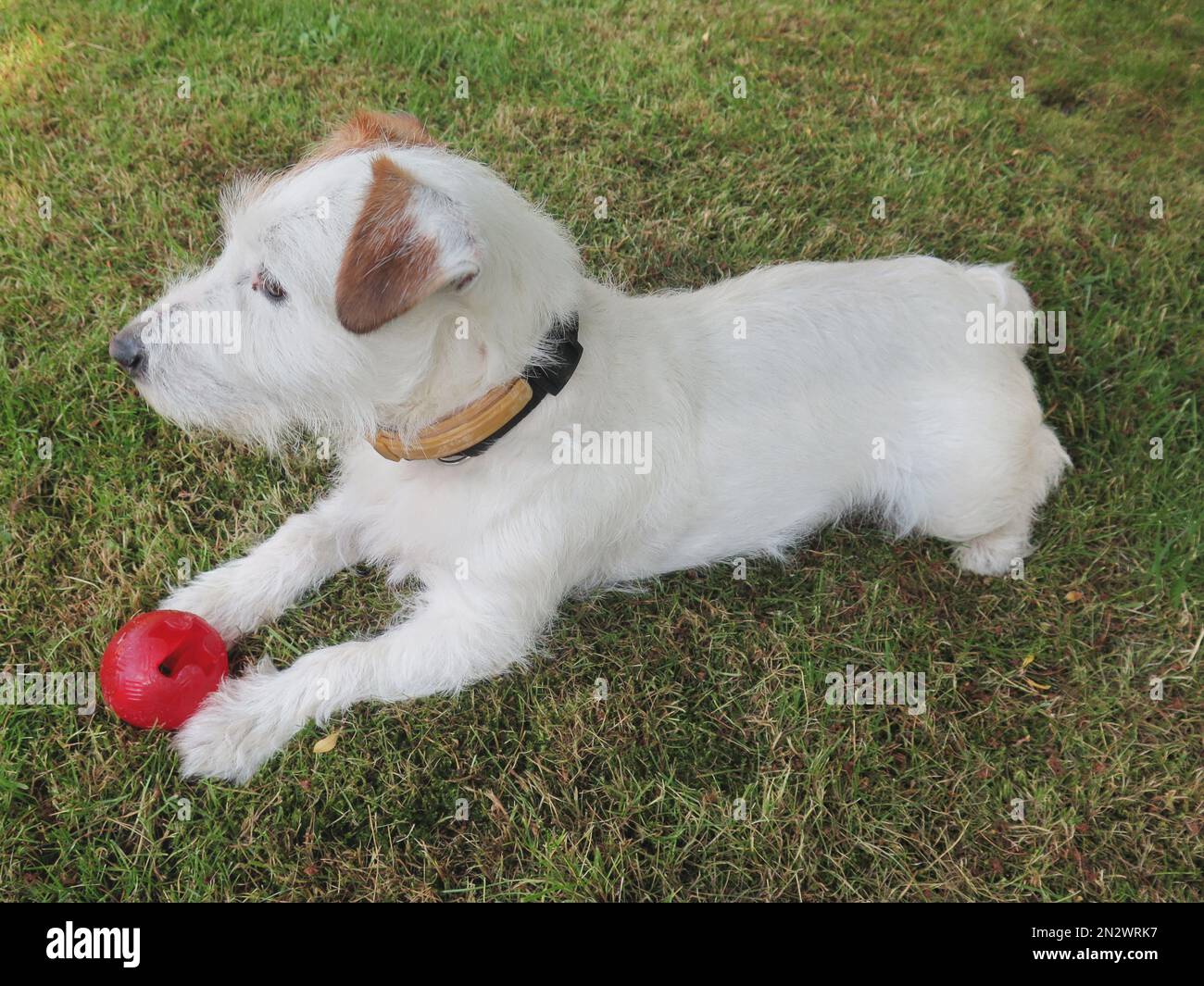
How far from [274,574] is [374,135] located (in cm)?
187

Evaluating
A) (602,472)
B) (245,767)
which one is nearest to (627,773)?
(602,472)

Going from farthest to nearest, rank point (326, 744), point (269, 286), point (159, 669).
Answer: point (326, 744)
point (159, 669)
point (269, 286)

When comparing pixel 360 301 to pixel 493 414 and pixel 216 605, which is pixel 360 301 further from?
pixel 216 605

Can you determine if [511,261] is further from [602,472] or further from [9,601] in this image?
[9,601]

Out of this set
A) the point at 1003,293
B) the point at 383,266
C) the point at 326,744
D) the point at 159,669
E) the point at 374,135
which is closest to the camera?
the point at 383,266

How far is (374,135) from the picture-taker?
9.55 feet

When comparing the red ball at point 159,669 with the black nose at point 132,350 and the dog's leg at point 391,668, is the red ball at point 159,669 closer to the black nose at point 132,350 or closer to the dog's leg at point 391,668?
the dog's leg at point 391,668

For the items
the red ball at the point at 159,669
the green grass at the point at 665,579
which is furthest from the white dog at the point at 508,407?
the green grass at the point at 665,579

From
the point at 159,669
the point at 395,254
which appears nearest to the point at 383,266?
the point at 395,254

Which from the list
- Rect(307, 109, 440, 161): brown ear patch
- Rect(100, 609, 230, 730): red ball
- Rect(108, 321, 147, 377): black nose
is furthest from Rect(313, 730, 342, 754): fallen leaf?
Rect(307, 109, 440, 161): brown ear patch

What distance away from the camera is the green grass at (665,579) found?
10.2 ft

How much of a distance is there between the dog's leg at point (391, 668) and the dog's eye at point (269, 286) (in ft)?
4.22

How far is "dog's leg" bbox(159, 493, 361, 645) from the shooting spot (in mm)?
3477

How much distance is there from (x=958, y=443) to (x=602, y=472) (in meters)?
1.62
